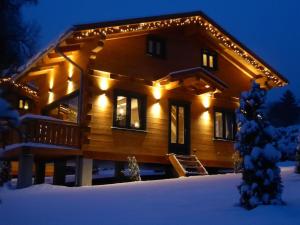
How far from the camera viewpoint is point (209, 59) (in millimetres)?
21469

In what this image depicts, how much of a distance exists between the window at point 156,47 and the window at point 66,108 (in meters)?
3.75

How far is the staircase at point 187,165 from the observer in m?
17.1

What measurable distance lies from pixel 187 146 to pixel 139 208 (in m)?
10.7

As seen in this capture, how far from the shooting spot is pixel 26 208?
974 centimetres

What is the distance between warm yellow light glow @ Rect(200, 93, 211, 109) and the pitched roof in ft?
8.81

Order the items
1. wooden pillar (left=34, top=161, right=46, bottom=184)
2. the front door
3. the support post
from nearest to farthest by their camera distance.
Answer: the support post → the front door → wooden pillar (left=34, top=161, right=46, bottom=184)

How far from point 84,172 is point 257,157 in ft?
29.0

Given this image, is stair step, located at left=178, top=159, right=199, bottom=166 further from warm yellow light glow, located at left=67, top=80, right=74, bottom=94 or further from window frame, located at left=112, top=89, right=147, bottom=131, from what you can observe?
warm yellow light glow, located at left=67, top=80, right=74, bottom=94

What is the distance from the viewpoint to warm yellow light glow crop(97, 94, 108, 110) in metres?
16.6

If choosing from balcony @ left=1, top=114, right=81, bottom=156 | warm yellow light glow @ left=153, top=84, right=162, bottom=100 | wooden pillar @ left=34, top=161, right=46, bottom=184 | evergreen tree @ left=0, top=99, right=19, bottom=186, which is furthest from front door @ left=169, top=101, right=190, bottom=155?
evergreen tree @ left=0, top=99, right=19, bottom=186

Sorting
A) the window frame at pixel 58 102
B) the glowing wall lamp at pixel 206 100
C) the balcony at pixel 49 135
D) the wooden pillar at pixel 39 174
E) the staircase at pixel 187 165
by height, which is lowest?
the wooden pillar at pixel 39 174

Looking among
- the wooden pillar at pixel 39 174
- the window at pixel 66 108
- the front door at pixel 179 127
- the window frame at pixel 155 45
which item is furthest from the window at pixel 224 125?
the wooden pillar at pixel 39 174

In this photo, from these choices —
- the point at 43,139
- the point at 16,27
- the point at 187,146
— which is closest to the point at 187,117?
the point at 187,146

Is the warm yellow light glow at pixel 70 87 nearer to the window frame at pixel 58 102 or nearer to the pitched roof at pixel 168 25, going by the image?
the window frame at pixel 58 102
